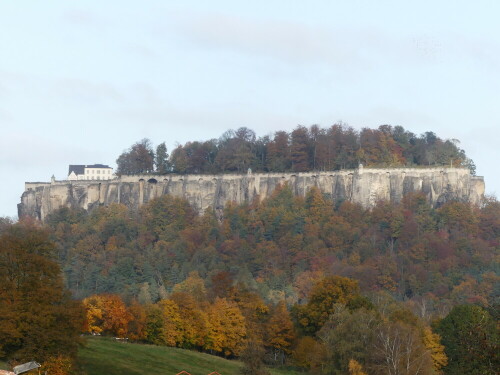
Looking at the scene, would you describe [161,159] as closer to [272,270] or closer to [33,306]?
[272,270]

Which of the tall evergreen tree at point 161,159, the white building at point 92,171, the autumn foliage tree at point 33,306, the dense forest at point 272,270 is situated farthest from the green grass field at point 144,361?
the white building at point 92,171

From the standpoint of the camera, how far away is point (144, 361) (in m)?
68.4

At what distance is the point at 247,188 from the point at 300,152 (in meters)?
8.52

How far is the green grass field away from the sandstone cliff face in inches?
2391

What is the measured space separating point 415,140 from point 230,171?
25388 mm

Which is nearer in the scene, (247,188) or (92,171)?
(247,188)

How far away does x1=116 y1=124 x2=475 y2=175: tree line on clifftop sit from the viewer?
461 ft

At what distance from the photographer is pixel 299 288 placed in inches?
4577

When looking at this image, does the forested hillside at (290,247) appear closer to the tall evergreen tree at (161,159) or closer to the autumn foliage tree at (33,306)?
the tall evergreen tree at (161,159)

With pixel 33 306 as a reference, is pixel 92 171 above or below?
above

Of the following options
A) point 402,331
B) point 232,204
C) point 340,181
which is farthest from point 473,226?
point 402,331

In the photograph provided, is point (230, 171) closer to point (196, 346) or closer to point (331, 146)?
point (331, 146)

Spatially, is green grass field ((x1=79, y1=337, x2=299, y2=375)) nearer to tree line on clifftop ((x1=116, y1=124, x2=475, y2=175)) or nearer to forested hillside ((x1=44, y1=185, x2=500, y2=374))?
forested hillside ((x1=44, y1=185, x2=500, y2=374))

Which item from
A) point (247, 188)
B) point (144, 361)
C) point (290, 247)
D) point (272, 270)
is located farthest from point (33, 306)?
point (247, 188)
